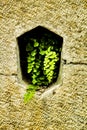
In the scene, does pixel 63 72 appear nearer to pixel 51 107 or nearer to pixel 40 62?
pixel 40 62

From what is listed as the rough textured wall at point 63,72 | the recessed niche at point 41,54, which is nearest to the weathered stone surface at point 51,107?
the rough textured wall at point 63,72

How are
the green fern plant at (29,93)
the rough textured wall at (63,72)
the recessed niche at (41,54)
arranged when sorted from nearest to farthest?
the rough textured wall at (63,72)
the recessed niche at (41,54)
the green fern plant at (29,93)

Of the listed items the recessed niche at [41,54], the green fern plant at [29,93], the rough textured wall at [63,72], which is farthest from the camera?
the green fern plant at [29,93]

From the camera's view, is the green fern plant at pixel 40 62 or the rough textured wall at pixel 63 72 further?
the green fern plant at pixel 40 62

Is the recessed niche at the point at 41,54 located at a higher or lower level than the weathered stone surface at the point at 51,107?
higher

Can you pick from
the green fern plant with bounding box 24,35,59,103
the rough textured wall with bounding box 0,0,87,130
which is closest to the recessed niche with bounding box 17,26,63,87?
the green fern plant with bounding box 24,35,59,103

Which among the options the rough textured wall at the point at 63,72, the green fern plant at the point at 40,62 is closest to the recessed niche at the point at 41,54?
the green fern plant at the point at 40,62

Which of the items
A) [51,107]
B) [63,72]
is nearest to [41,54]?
[63,72]

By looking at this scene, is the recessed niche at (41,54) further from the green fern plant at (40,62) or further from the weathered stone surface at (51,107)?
the weathered stone surface at (51,107)
